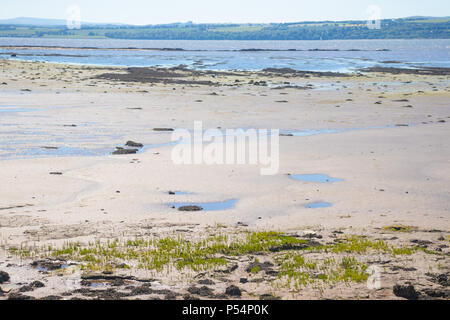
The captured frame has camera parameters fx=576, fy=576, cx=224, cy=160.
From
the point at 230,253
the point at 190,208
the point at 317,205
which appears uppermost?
the point at 230,253

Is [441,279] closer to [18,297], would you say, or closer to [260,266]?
[260,266]

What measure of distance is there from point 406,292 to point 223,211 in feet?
22.7

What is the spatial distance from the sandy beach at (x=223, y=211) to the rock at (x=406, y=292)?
0.12 ft

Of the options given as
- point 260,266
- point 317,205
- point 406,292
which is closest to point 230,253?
point 260,266

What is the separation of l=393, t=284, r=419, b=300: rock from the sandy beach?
0.12 ft

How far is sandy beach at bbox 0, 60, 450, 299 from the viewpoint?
32.8 ft

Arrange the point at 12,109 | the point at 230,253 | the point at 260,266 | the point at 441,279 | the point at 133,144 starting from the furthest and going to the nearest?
the point at 12,109
the point at 133,144
the point at 230,253
the point at 260,266
the point at 441,279

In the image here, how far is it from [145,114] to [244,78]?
1297 inches

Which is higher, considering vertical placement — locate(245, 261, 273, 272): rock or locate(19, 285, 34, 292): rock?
locate(19, 285, 34, 292): rock

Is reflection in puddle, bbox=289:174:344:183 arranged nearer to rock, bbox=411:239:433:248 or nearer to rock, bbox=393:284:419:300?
rock, bbox=411:239:433:248

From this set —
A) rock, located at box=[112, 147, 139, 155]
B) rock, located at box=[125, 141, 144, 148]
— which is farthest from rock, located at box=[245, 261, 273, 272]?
rock, located at box=[125, 141, 144, 148]

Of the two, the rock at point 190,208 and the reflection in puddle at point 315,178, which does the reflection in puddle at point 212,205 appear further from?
the reflection in puddle at point 315,178

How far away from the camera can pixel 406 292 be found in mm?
9312

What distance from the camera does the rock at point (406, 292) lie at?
30.2 ft
